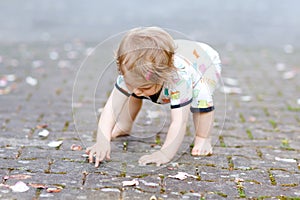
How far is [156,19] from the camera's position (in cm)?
1098

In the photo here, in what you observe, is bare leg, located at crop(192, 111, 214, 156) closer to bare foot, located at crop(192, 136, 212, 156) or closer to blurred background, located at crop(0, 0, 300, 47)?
bare foot, located at crop(192, 136, 212, 156)

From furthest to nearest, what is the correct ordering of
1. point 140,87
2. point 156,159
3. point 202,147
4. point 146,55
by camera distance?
point 202,147, point 156,159, point 140,87, point 146,55

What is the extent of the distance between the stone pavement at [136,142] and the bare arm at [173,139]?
2.1 inches

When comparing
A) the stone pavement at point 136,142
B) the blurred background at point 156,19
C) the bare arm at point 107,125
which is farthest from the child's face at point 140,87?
the blurred background at point 156,19

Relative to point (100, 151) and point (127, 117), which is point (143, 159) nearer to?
point (100, 151)

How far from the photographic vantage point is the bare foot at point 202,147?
3684 millimetres

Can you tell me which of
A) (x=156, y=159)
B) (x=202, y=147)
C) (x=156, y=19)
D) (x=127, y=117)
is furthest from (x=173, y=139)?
(x=156, y=19)

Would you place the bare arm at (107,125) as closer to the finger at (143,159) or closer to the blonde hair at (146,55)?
the finger at (143,159)

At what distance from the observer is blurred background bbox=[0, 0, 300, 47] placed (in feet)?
30.3

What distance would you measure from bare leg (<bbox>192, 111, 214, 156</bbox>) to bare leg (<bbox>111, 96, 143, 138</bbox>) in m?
0.40

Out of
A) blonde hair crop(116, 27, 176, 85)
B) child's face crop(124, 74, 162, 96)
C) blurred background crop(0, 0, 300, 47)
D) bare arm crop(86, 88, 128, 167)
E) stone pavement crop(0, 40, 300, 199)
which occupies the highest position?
blonde hair crop(116, 27, 176, 85)

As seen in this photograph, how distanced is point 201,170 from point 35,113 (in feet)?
5.89

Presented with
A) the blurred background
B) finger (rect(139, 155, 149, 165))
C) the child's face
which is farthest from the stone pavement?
the blurred background

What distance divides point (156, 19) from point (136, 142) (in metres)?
7.30
